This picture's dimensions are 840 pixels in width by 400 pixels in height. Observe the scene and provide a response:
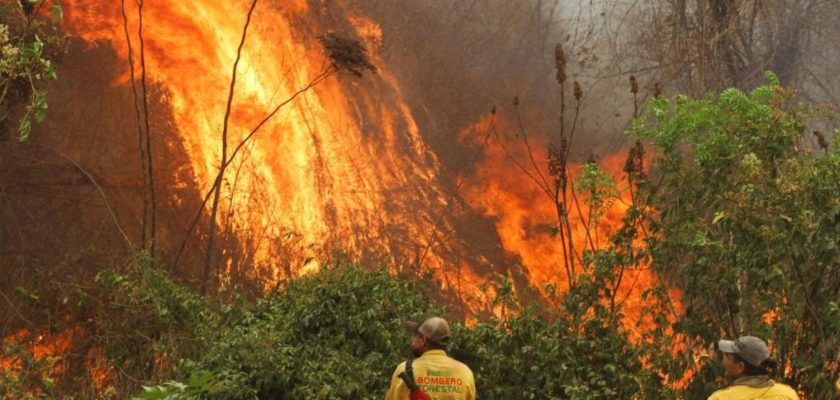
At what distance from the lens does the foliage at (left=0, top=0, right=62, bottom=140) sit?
6.82 m

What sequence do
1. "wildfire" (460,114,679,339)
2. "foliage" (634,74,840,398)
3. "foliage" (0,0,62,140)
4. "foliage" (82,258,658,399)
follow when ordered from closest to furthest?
1. "foliage" (0,0,62,140)
2. "foliage" (634,74,840,398)
3. "foliage" (82,258,658,399)
4. "wildfire" (460,114,679,339)

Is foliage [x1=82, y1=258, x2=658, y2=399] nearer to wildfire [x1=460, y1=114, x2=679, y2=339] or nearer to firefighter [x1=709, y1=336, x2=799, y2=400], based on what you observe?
firefighter [x1=709, y1=336, x2=799, y2=400]

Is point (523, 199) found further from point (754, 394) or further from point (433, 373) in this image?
point (754, 394)

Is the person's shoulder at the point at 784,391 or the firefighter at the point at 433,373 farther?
the firefighter at the point at 433,373

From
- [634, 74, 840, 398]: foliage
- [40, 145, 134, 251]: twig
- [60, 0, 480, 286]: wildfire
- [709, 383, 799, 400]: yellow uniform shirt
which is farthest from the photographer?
[60, 0, 480, 286]: wildfire

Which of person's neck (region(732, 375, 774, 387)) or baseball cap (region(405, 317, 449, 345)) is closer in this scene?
person's neck (region(732, 375, 774, 387))

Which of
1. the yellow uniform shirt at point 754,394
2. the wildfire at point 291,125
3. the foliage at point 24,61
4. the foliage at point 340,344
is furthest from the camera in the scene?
the wildfire at point 291,125

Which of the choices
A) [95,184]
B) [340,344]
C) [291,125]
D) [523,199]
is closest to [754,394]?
[340,344]

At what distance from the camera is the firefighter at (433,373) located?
6.18 meters

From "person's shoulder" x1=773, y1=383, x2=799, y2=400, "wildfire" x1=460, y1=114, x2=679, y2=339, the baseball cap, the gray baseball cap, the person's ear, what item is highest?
"wildfire" x1=460, y1=114, x2=679, y2=339

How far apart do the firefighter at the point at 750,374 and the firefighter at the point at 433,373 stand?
1618 mm

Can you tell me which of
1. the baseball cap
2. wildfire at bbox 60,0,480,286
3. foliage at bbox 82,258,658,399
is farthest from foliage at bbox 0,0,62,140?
the baseball cap

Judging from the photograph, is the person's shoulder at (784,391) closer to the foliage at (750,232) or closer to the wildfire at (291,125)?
the foliage at (750,232)

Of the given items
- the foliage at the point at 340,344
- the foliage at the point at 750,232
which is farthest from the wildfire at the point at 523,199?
the foliage at the point at 750,232
